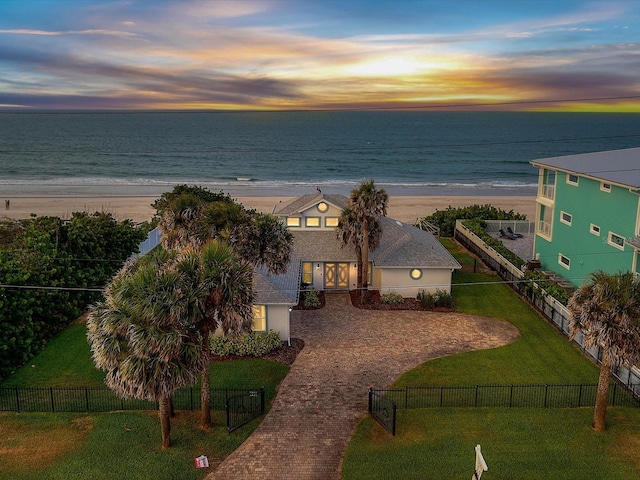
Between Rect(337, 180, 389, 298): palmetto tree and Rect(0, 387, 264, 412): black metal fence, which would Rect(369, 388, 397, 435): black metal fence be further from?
Rect(337, 180, 389, 298): palmetto tree

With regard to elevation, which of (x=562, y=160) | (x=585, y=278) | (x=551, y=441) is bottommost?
(x=551, y=441)

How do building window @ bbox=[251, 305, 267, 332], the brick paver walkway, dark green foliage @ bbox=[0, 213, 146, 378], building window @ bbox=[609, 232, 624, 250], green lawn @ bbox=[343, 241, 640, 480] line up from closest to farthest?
green lawn @ bbox=[343, 241, 640, 480], the brick paver walkway, dark green foliage @ bbox=[0, 213, 146, 378], building window @ bbox=[251, 305, 267, 332], building window @ bbox=[609, 232, 624, 250]

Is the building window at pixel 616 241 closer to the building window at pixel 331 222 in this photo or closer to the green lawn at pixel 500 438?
the green lawn at pixel 500 438

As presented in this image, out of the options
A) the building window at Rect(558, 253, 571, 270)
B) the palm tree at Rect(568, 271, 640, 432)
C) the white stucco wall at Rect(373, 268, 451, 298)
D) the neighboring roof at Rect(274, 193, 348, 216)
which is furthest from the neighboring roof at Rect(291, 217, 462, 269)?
the palm tree at Rect(568, 271, 640, 432)

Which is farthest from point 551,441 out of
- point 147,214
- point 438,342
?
point 147,214

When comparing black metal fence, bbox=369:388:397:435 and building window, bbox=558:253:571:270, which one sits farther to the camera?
building window, bbox=558:253:571:270

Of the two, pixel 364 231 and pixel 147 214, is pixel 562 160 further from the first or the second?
pixel 147 214

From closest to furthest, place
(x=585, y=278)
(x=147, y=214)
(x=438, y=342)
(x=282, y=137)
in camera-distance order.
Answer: (x=438, y=342) < (x=585, y=278) < (x=147, y=214) < (x=282, y=137)
